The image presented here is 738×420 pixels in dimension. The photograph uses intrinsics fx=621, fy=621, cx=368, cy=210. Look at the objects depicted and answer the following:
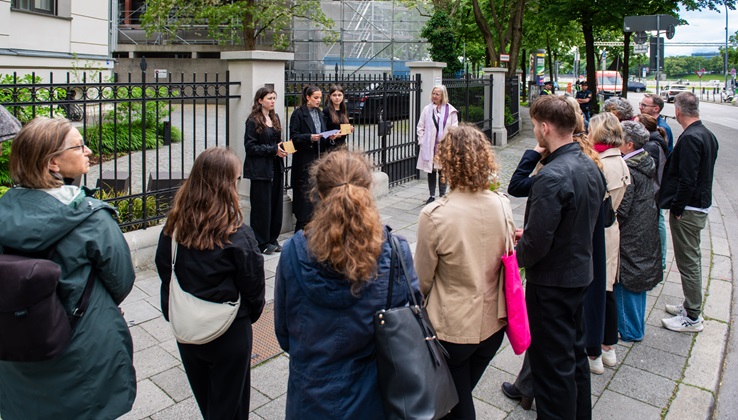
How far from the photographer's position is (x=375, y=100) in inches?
402

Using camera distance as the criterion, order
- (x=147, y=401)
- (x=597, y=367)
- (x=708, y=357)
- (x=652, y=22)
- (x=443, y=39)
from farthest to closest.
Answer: (x=443, y=39)
(x=652, y=22)
(x=708, y=357)
(x=597, y=367)
(x=147, y=401)

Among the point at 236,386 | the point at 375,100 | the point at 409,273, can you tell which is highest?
the point at 375,100

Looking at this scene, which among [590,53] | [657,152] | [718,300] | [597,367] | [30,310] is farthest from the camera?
[590,53]

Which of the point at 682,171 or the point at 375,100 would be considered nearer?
the point at 682,171

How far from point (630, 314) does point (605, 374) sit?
2.45ft

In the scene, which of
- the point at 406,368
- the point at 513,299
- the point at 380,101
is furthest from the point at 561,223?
the point at 380,101

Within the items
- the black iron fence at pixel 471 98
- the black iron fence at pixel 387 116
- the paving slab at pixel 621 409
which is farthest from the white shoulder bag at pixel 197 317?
the black iron fence at pixel 471 98

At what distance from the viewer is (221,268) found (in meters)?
2.82

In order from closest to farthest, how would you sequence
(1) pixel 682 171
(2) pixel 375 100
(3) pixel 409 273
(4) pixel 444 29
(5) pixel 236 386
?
→ (3) pixel 409 273 < (5) pixel 236 386 < (1) pixel 682 171 < (2) pixel 375 100 < (4) pixel 444 29

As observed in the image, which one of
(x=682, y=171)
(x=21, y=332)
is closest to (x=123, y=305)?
(x=21, y=332)

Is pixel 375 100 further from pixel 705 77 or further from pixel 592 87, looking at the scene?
pixel 705 77

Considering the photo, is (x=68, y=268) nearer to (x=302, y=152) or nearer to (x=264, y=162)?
(x=264, y=162)

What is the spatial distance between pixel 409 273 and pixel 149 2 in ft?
83.5

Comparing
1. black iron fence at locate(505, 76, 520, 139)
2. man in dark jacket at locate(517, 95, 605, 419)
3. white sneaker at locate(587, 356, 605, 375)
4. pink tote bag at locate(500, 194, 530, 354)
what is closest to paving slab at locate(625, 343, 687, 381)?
white sneaker at locate(587, 356, 605, 375)
